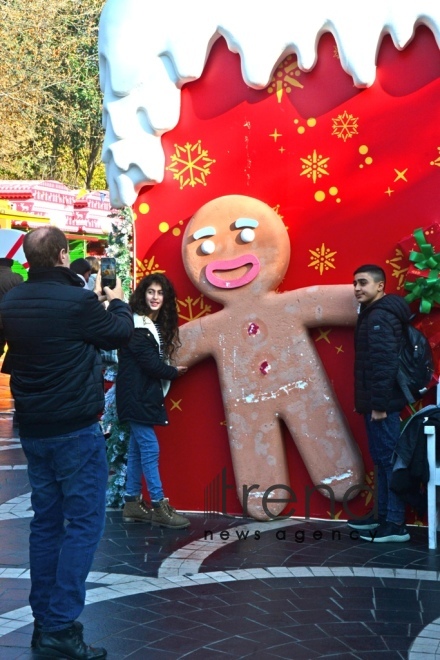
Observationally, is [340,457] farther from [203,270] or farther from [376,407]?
[203,270]

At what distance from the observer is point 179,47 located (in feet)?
24.0

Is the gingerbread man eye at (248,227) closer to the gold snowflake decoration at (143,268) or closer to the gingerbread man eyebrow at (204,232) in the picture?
the gingerbread man eyebrow at (204,232)

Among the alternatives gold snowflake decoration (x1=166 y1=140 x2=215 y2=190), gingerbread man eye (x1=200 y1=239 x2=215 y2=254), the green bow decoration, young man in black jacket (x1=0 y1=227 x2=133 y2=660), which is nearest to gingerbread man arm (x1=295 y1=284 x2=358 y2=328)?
the green bow decoration

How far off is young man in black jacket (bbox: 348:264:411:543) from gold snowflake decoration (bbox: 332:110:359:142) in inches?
41.2

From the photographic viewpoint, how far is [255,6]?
285 inches

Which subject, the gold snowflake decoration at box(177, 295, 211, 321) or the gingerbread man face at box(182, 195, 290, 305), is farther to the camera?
the gold snowflake decoration at box(177, 295, 211, 321)

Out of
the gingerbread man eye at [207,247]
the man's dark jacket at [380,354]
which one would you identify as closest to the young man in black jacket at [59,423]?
the man's dark jacket at [380,354]

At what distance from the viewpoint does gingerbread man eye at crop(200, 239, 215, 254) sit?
23.8 feet

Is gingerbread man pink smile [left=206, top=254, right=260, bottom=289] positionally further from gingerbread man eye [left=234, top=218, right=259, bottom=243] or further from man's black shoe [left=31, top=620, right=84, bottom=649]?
man's black shoe [left=31, top=620, right=84, bottom=649]

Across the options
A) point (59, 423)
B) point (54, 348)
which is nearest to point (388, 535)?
point (59, 423)

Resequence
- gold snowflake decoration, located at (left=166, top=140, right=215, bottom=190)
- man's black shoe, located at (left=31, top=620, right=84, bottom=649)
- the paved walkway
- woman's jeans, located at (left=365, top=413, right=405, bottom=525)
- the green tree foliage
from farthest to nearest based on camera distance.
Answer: the green tree foliage → gold snowflake decoration, located at (left=166, top=140, right=215, bottom=190) → woman's jeans, located at (left=365, top=413, right=405, bottom=525) → the paved walkway → man's black shoe, located at (left=31, top=620, right=84, bottom=649)

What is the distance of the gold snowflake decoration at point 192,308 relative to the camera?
7543mm

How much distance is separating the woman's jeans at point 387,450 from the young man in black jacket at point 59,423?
2.57 m

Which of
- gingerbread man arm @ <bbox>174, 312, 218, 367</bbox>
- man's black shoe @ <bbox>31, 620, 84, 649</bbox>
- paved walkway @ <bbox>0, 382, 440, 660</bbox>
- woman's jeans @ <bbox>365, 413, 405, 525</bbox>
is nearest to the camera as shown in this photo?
man's black shoe @ <bbox>31, 620, 84, 649</bbox>
